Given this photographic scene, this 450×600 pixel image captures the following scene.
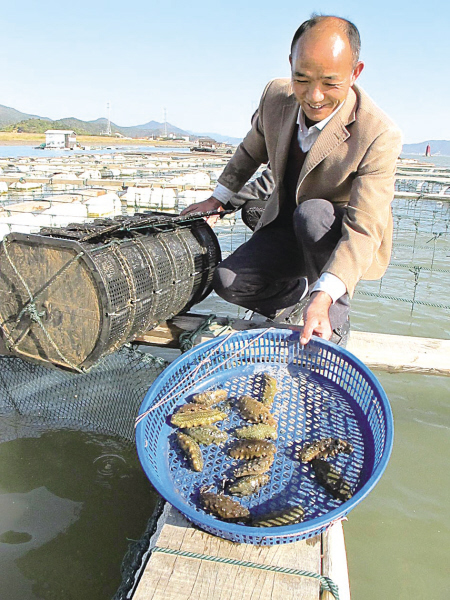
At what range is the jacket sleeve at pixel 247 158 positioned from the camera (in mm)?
3612

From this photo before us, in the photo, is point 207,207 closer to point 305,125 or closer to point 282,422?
point 305,125

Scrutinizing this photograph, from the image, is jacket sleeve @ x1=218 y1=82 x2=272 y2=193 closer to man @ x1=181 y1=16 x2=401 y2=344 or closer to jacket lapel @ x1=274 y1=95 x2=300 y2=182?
man @ x1=181 y1=16 x2=401 y2=344

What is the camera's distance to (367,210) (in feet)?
8.80

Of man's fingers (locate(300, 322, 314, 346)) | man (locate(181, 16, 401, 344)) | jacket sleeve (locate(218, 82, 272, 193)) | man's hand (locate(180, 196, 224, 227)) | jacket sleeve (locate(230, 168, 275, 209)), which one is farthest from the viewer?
jacket sleeve (locate(230, 168, 275, 209))

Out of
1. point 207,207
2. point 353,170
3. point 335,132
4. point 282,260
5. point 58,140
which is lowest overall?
point 282,260

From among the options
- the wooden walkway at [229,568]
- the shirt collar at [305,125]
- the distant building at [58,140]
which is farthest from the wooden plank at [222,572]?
the distant building at [58,140]

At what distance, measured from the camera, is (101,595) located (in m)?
2.29

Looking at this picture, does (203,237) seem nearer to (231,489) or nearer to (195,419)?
(195,419)

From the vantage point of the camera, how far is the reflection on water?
236 centimetres

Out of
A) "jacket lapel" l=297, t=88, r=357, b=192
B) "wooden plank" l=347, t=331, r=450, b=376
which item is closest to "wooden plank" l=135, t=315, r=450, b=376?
"wooden plank" l=347, t=331, r=450, b=376

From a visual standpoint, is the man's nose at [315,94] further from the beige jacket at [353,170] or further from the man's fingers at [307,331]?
the man's fingers at [307,331]

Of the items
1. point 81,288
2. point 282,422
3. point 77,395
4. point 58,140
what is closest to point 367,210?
point 282,422

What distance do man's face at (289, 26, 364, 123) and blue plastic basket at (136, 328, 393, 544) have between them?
1.31 metres

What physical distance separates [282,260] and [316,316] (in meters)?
1.23
